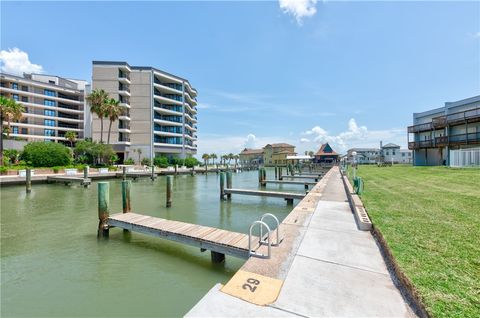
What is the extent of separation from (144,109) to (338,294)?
58.4m

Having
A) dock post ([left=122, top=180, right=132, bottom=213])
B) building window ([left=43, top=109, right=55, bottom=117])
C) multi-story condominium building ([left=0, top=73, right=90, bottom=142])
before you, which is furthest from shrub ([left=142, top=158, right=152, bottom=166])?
dock post ([left=122, top=180, right=132, bottom=213])

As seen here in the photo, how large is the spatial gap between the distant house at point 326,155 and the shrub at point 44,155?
69.3 metres

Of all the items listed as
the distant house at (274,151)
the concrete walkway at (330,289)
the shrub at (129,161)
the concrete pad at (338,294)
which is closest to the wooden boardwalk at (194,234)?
the concrete walkway at (330,289)

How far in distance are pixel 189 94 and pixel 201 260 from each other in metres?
66.9

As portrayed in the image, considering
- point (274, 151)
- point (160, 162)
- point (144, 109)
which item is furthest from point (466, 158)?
point (274, 151)

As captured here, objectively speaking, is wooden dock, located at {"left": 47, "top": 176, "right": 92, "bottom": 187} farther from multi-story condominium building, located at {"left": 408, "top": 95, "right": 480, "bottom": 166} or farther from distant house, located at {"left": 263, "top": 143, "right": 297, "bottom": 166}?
distant house, located at {"left": 263, "top": 143, "right": 297, "bottom": 166}

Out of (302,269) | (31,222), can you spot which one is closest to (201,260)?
(302,269)

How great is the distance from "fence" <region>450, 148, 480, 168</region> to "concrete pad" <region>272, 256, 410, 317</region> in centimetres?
2844

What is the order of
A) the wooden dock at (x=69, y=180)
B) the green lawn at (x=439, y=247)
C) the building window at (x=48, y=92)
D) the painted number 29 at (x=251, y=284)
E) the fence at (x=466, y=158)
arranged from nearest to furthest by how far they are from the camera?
1. the green lawn at (x=439, y=247)
2. the painted number 29 at (x=251, y=284)
3. the fence at (x=466, y=158)
4. the wooden dock at (x=69, y=180)
5. the building window at (x=48, y=92)

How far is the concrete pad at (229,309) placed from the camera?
3076 millimetres

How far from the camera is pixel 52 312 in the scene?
514 cm

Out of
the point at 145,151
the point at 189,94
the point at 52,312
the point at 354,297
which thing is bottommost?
the point at 52,312

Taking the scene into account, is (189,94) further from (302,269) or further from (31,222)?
(302,269)

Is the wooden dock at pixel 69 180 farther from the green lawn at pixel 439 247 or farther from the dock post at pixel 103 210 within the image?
the green lawn at pixel 439 247
